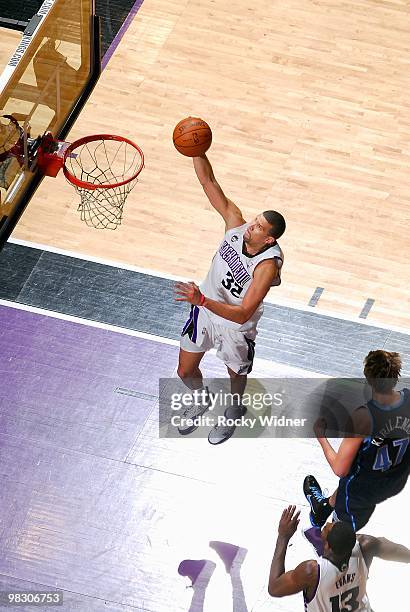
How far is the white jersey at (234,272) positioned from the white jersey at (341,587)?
1.94 m

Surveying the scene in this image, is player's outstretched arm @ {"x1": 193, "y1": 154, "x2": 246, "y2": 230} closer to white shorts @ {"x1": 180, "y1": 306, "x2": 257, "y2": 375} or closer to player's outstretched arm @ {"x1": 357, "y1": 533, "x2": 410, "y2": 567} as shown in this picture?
white shorts @ {"x1": 180, "y1": 306, "x2": 257, "y2": 375}

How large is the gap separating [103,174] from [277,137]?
1805mm

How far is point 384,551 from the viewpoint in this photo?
8258mm

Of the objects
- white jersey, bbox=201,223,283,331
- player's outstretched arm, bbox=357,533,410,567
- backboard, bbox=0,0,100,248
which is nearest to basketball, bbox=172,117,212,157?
white jersey, bbox=201,223,283,331

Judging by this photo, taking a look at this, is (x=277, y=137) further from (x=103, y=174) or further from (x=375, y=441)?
(x=375, y=441)

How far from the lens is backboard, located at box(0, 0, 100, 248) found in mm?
8516

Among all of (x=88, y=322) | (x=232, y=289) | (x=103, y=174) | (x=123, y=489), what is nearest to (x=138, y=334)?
(x=88, y=322)

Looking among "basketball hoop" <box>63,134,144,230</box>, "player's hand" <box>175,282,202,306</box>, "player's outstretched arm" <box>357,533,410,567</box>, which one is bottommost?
"basketball hoop" <box>63,134,144,230</box>

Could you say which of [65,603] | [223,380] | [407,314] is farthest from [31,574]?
[407,314]

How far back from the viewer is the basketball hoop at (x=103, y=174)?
1047 cm

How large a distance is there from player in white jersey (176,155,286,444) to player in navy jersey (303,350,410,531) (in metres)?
0.95

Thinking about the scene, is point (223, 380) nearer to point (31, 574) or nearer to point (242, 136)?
point (31, 574)

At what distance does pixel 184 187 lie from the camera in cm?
1085

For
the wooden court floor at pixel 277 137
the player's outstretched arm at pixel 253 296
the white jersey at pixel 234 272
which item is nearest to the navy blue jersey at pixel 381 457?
the player's outstretched arm at pixel 253 296
